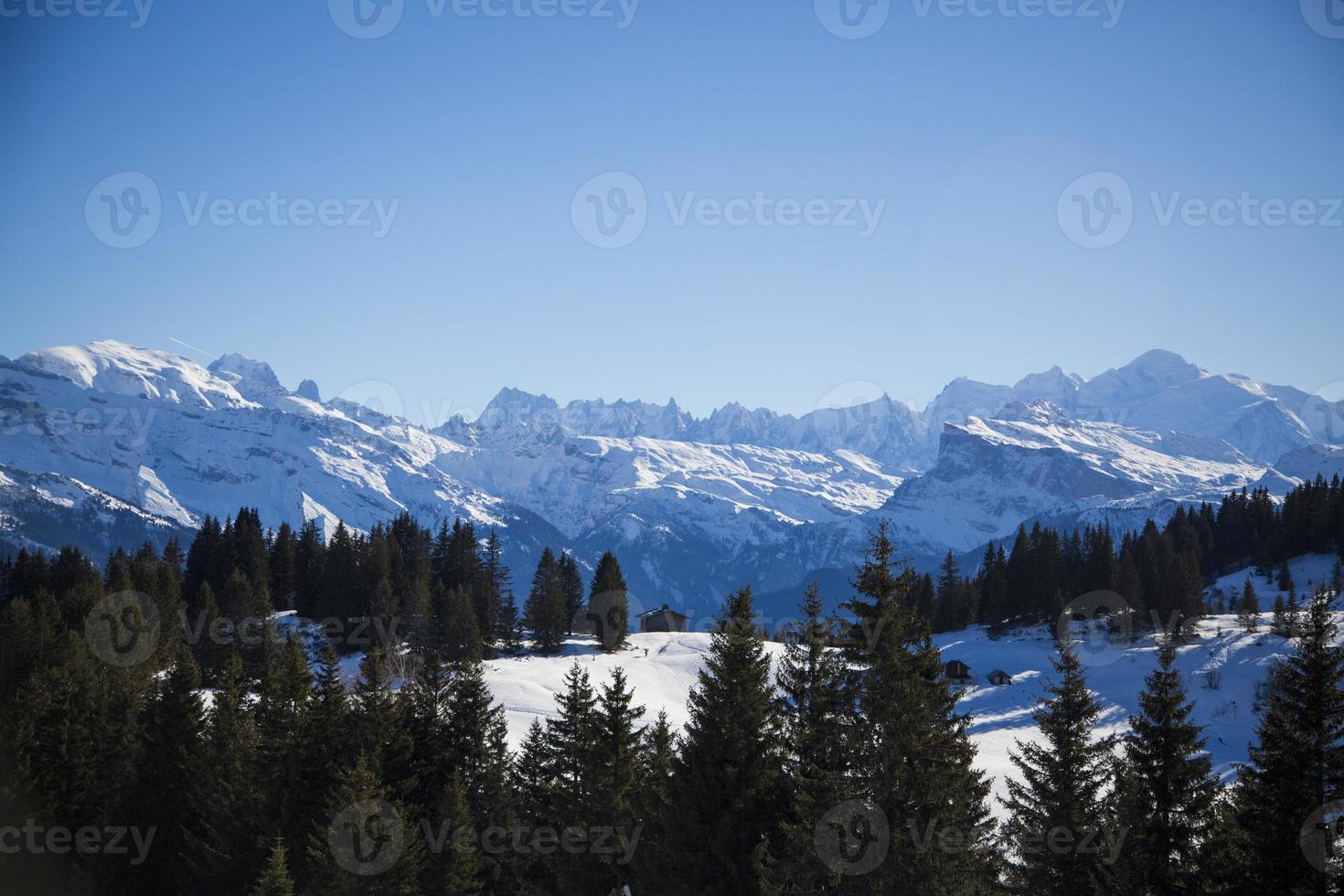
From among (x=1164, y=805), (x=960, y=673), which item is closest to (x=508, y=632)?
(x=960, y=673)

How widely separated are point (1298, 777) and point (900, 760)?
829 cm

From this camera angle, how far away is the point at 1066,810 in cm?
2345

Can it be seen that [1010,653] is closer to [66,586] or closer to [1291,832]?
[1291,832]

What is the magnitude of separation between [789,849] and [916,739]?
470 centimetres

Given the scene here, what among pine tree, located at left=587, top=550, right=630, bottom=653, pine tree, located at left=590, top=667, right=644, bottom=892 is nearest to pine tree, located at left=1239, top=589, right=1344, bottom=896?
pine tree, located at left=590, top=667, right=644, bottom=892

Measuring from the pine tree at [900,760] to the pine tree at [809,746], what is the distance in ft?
2.19

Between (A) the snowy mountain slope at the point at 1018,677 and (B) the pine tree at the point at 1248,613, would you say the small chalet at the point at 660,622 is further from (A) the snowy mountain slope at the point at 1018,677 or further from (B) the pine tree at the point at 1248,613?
(B) the pine tree at the point at 1248,613

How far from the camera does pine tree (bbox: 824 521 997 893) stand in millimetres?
20797

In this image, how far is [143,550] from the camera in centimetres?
10288

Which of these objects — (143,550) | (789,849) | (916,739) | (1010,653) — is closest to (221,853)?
(789,849)

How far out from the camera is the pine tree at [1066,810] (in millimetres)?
22828

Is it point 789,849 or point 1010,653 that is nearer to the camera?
point 789,849

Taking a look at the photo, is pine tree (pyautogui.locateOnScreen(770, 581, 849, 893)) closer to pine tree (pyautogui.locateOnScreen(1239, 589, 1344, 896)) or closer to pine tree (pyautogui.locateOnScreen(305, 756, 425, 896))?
pine tree (pyautogui.locateOnScreen(1239, 589, 1344, 896))

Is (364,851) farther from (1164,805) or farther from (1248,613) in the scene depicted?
(1248,613)
